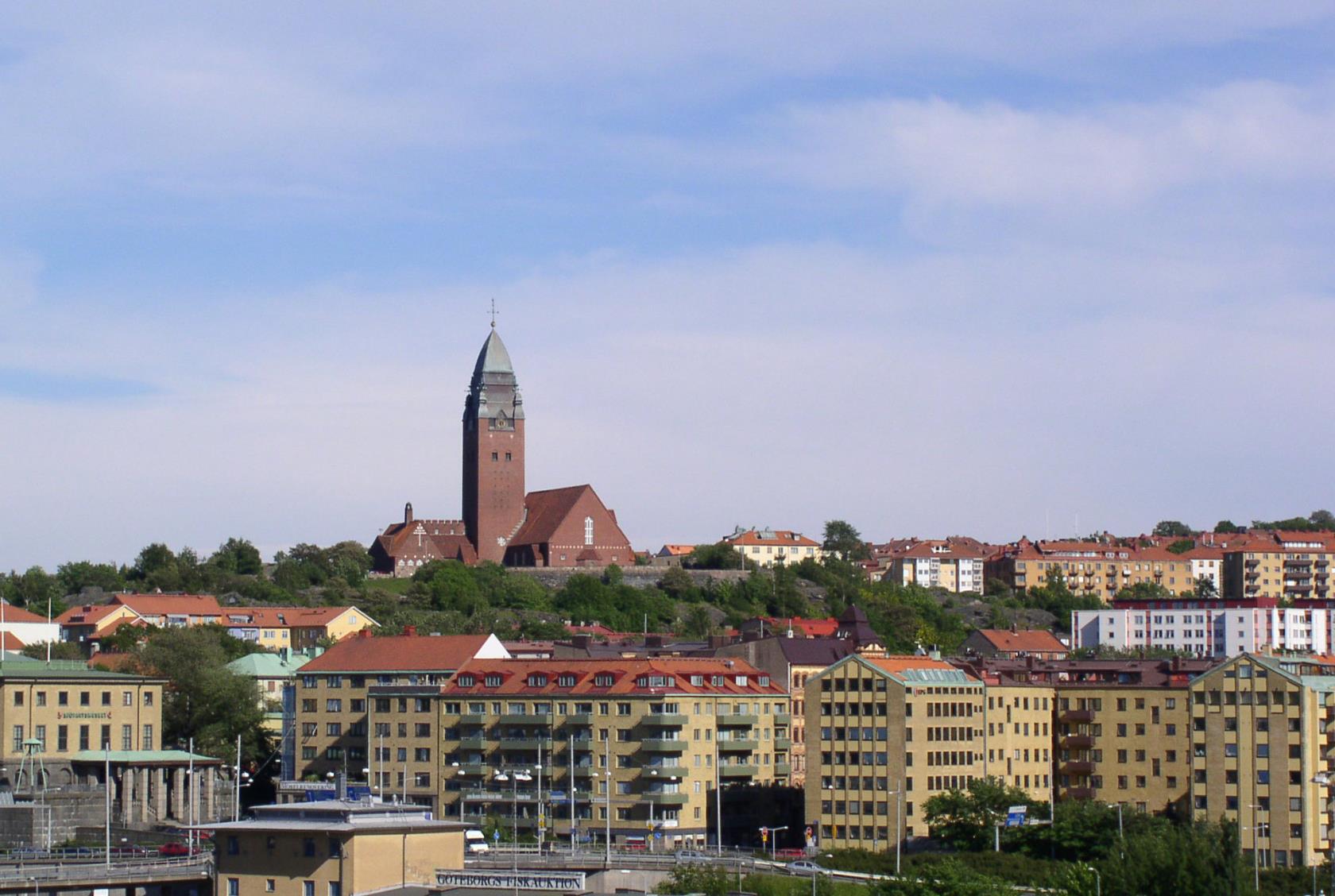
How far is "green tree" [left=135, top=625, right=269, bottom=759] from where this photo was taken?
5059 inches

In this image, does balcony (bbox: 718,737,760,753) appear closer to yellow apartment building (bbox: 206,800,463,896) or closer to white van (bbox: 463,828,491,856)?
white van (bbox: 463,828,491,856)

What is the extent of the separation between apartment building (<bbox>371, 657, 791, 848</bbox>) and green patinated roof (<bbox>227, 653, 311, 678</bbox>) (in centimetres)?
3148

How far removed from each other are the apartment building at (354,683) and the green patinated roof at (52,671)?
963cm

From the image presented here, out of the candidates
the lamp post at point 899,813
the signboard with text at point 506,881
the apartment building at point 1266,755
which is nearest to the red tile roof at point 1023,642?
the apartment building at point 1266,755

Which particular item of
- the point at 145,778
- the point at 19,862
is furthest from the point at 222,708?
the point at 19,862

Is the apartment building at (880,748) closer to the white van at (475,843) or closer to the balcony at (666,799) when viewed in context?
the balcony at (666,799)

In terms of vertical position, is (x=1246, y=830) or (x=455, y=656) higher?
(x=455, y=656)

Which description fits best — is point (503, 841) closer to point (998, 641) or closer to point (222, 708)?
point (222, 708)

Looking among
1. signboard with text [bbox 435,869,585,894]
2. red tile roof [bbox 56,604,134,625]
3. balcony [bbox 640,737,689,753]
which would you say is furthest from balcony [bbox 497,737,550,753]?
red tile roof [bbox 56,604,134,625]

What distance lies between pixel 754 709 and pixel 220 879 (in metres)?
47.5

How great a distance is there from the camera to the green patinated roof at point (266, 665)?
148m

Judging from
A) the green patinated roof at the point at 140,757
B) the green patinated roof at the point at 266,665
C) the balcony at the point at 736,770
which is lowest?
the balcony at the point at 736,770

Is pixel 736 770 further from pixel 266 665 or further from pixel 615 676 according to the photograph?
pixel 266 665

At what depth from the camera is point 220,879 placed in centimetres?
7062
